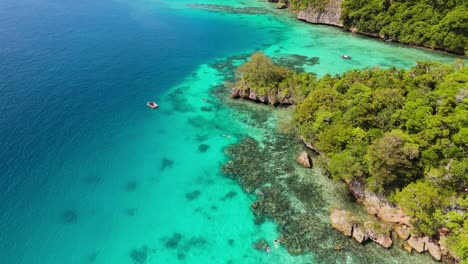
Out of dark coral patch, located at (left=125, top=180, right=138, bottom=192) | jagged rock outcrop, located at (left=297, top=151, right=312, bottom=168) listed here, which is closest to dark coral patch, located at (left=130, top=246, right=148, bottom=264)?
dark coral patch, located at (left=125, top=180, right=138, bottom=192)

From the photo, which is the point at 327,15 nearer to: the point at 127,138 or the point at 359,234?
the point at 127,138

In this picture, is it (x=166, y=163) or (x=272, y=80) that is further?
(x=272, y=80)

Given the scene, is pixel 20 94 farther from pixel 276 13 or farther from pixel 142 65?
pixel 276 13

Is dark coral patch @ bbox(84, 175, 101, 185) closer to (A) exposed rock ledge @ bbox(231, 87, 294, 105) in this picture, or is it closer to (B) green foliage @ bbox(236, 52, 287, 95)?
(A) exposed rock ledge @ bbox(231, 87, 294, 105)

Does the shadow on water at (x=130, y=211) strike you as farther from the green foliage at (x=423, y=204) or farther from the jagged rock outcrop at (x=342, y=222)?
the green foliage at (x=423, y=204)

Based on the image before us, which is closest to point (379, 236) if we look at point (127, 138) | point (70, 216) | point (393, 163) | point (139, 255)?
point (393, 163)

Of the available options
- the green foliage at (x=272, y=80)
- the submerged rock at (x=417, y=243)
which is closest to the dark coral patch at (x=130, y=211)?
the green foliage at (x=272, y=80)
